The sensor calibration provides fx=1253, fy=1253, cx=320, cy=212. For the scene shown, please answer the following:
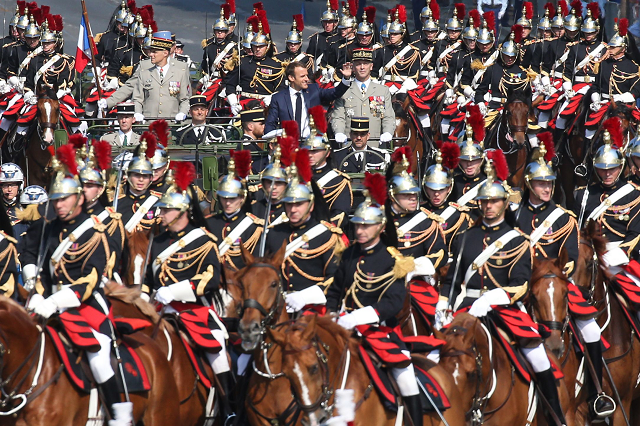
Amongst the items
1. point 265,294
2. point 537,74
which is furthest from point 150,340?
point 537,74

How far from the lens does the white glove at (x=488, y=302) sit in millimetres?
10219

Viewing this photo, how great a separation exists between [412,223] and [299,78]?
408cm

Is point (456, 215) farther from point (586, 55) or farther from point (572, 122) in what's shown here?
point (586, 55)

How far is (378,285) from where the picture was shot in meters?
9.38

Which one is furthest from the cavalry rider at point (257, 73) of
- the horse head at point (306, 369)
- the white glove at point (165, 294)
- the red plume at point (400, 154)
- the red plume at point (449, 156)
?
the horse head at point (306, 369)

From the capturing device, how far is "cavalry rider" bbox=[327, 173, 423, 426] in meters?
9.18

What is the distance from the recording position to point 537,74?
20.3 meters

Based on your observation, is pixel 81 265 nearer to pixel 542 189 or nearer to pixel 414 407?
pixel 414 407

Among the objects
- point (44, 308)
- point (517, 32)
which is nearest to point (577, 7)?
point (517, 32)

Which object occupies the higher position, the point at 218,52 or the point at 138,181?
the point at 218,52

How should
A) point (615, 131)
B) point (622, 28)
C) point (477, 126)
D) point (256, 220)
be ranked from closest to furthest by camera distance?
point (256, 220)
point (615, 131)
point (477, 126)
point (622, 28)

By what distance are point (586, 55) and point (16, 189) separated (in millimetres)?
10042

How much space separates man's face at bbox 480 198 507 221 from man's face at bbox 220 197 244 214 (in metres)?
2.29

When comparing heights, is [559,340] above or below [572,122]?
below
